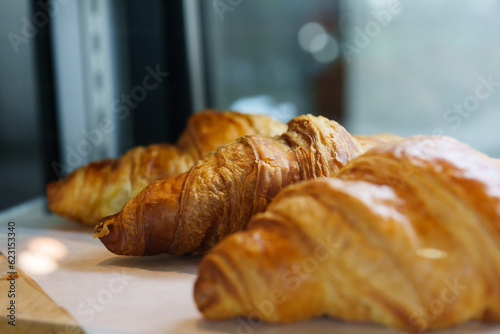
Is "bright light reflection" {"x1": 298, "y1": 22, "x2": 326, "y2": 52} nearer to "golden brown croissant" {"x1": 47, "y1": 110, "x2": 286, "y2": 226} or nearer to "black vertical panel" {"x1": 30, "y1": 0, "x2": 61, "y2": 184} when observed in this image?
"golden brown croissant" {"x1": 47, "y1": 110, "x2": 286, "y2": 226}

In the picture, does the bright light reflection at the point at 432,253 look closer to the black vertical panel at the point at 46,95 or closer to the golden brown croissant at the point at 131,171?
the golden brown croissant at the point at 131,171

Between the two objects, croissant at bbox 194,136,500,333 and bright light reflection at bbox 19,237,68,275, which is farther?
bright light reflection at bbox 19,237,68,275

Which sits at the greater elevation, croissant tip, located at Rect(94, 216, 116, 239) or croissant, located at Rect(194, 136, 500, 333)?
croissant, located at Rect(194, 136, 500, 333)

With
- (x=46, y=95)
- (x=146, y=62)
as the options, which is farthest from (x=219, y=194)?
(x=146, y=62)

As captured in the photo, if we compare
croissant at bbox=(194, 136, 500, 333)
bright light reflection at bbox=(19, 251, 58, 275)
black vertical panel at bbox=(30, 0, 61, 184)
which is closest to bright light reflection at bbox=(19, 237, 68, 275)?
bright light reflection at bbox=(19, 251, 58, 275)

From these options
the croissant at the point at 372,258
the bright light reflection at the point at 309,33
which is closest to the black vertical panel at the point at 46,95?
the bright light reflection at the point at 309,33

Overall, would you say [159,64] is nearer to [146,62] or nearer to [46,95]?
[146,62]
